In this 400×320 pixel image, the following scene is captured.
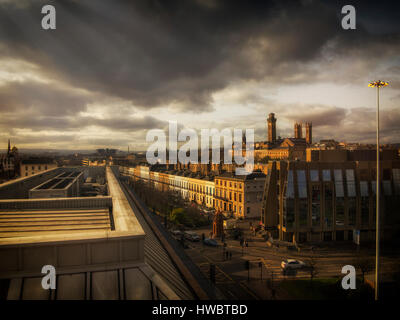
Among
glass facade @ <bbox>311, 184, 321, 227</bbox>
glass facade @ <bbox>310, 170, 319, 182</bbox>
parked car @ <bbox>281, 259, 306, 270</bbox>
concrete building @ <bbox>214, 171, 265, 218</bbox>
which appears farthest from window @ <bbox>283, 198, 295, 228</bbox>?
concrete building @ <bbox>214, 171, 265, 218</bbox>

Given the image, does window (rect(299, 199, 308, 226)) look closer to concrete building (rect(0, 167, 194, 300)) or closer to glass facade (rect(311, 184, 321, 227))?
glass facade (rect(311, 184, 321, 227))

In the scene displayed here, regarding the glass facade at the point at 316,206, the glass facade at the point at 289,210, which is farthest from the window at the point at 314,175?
the glass facade at the point at 289,210

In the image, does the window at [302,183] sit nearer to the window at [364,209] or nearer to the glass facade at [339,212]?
the glass facade at [339,212]

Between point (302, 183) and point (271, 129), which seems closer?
point (302, 183)

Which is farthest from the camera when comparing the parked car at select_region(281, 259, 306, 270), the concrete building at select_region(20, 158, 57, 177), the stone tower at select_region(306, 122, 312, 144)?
the stone tower at select_region(306, 122, 312, 144)

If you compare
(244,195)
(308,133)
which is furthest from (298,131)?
(244,195)

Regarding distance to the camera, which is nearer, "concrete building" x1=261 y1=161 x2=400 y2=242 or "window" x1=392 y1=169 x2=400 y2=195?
"concrete building" x1=261 y1=161 x2=400 y2=242

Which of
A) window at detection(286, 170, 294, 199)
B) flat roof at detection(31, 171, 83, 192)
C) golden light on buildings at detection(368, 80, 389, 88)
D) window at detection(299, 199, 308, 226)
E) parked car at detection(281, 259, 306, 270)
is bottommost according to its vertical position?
parked car at detection(281, 259, 306, 270)

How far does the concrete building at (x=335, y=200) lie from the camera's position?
29281 mm

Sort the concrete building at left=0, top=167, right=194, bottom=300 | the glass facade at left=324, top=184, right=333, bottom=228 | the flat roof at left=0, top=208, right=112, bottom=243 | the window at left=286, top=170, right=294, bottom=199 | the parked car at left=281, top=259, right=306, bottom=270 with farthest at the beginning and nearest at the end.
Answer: the glass facade at left=324, top=184, right=333, bottom=228 < the window at left=286, top=170, right=294, bottom=199 < the parked car at left=281, top=259, right=306, bottom=270 < the flat roof at left=0, top=208, right=112, bottom=243 < the concrete building at left=0, top=167, right=194, bottom=300

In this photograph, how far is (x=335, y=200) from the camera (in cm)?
2962

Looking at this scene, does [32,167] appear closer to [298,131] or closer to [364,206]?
[364,206]

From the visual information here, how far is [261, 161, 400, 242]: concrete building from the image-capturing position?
1153 inches
